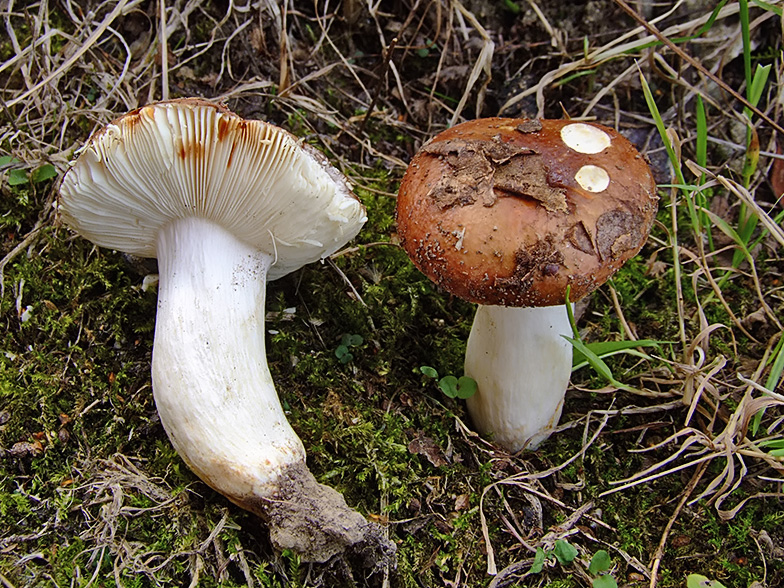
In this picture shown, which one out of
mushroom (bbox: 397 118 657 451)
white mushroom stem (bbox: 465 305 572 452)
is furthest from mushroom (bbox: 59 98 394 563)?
white mushroom stem (bbox: 465 305 572 452)

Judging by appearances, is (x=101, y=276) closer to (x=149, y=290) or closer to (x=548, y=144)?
(x=149, y=290)

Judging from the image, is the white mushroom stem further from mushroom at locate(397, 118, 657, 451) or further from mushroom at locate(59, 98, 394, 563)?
mushroom at locate(59, 98, 394, 563)

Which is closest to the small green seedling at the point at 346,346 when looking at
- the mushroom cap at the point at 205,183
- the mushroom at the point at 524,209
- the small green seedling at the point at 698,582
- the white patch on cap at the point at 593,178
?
the mushroom cap at the point at 205,183

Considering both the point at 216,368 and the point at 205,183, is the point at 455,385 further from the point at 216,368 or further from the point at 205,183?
the point at 205,183

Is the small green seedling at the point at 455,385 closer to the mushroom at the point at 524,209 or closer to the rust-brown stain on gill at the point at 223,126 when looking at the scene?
the mushroom at the point at 524,209

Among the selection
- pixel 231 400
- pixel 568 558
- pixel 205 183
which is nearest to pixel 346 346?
pixel 231 400

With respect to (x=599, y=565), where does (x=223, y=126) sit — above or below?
above
